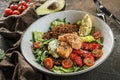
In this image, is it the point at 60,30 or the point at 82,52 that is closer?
the point at 82,52

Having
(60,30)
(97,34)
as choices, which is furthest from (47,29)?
(97,34)

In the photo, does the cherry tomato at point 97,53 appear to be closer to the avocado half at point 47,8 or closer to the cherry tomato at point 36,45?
the cherry tomato at point 36,45

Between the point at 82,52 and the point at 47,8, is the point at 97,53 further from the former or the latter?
the point at 47,8

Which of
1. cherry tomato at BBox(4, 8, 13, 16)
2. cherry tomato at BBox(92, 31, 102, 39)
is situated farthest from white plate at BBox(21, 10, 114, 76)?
cherry tomato at BBox(4, 8, 13, 16)

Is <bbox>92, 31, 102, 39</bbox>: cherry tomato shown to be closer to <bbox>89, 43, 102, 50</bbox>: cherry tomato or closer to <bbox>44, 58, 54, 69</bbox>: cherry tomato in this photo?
<bbox>89, 43, 102, 50</bbox>: cherry tomato

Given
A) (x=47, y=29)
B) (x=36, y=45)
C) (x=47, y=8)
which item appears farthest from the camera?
(x=47, y=8)

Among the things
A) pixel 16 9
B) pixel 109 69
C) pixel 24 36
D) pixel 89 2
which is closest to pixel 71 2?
pixel 89 2
